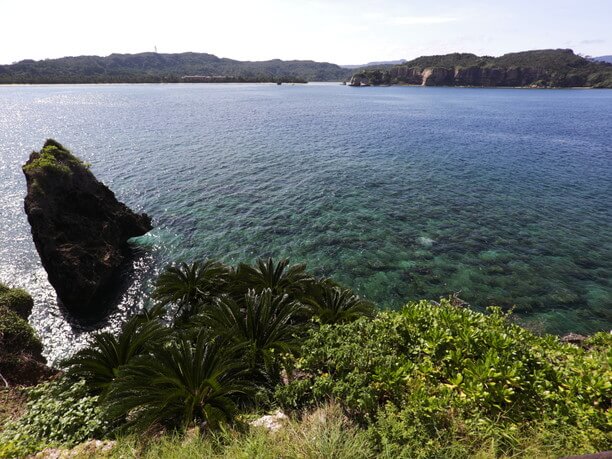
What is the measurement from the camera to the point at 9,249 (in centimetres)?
2186

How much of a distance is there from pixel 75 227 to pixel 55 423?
50.8 ft

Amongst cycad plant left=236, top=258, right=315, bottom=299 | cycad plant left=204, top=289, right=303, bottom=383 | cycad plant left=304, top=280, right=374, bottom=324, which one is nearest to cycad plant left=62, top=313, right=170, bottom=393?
cycad plant left=204, top=289, right=303, bottom=383

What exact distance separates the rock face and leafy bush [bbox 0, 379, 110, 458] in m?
9.47

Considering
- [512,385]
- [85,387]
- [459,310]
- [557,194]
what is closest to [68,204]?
[85,387]

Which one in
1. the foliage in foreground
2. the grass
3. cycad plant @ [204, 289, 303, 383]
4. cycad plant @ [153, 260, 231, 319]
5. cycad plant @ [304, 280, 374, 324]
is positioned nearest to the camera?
the grass

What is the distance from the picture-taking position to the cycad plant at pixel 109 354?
981 cm

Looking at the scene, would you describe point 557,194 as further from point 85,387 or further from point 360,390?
point 85,387

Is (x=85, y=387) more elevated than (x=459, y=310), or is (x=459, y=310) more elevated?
(x=459, y=310)

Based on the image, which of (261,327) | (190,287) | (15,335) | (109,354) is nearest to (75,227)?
(15,335)

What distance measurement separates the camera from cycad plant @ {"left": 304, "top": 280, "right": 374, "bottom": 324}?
12.1m

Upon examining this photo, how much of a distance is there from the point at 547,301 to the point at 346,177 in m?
23.2

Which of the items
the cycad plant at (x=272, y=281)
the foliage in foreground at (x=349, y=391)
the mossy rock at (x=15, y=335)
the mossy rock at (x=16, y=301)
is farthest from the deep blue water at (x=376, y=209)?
the foliage in foreground at (x=349, y=391)

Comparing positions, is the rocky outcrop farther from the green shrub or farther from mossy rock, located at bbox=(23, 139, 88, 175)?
mossy rock, located at bbox=(23, 139, 88, 175)

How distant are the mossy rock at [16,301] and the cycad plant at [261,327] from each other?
31.8 ft
